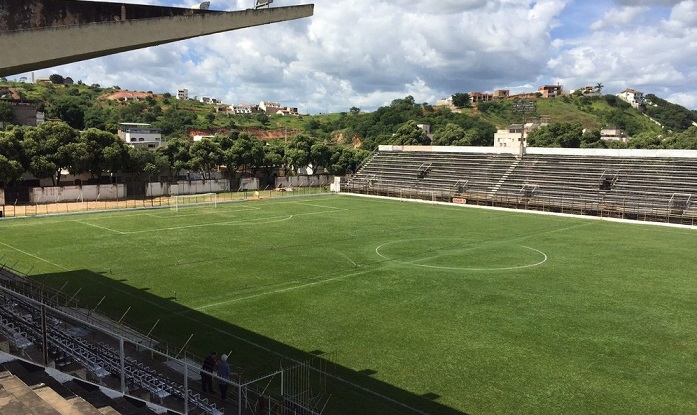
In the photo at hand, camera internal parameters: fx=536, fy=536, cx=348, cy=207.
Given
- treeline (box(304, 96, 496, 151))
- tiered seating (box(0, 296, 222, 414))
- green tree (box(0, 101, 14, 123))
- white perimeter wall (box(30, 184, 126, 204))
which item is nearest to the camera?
tiered seating (box(0, 296, 222, 414))

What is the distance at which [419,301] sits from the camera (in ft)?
64.0

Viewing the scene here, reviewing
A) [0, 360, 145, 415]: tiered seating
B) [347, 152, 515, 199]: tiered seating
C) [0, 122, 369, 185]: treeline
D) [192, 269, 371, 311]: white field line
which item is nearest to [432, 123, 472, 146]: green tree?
[0, 122, 369, 185]: treeline

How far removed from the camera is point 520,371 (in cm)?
1365

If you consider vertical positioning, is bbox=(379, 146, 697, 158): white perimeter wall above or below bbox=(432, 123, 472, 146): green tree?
below

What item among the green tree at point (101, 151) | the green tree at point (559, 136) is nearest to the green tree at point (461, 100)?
the green tree at point (559, 136)

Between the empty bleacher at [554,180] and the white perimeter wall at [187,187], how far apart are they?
50.0 ft

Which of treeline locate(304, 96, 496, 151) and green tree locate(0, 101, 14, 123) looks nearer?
green tree locate(0, 101, 14, 123)

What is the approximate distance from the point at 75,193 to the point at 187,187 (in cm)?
1280

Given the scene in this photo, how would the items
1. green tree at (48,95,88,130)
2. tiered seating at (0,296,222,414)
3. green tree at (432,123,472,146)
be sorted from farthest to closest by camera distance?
1. green tree at (48,95,88,130)
2. green tree at (432,123,472,146)
3. tiered seating at (0,296,222,414)

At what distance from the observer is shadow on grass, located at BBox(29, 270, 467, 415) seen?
39.2ft

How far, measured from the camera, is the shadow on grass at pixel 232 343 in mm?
11945

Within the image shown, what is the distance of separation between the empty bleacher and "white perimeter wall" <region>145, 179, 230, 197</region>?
15.2 m

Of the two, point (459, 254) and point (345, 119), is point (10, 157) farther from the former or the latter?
point (345, 119)

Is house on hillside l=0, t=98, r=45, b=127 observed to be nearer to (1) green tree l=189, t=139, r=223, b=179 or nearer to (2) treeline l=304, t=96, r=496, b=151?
(1) green tree l=189, t=139, r=223, b=179
